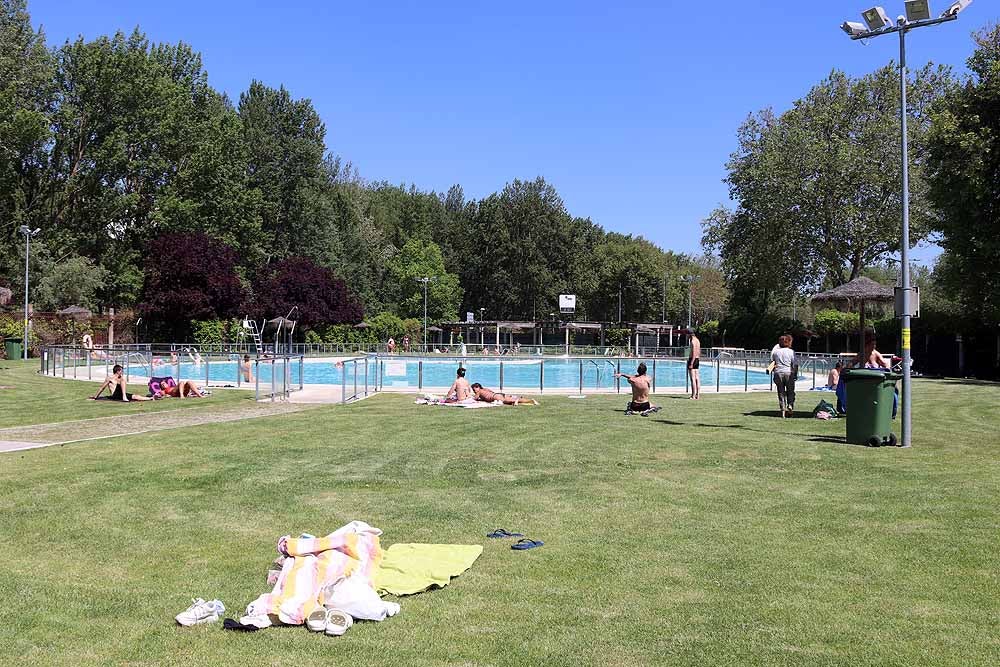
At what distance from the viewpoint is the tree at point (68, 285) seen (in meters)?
47.4

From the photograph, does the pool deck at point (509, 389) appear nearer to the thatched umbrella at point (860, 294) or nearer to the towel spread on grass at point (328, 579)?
the thatched umbrella at point (860, 294)

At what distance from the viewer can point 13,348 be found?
132 feet

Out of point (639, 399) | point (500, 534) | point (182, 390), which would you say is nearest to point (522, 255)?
point (182, 390)

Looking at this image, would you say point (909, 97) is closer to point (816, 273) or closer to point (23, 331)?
point (816, 273)

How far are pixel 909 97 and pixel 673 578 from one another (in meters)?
49.3

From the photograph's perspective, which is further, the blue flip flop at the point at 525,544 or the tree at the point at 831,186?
the tree at the point at 831,186

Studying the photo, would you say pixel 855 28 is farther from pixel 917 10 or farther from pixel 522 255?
pixel 522 255

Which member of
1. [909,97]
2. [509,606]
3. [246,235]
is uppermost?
[909,97]

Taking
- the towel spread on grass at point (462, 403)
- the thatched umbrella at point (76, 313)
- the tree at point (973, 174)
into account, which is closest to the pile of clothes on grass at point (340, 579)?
the towel spread on grass at point (462, 403)

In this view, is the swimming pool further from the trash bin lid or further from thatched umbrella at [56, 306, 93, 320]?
thatched umbrella at [56, 306, 93, 320]

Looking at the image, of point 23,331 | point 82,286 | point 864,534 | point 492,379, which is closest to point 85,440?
point 864,534

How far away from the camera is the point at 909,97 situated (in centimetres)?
4734

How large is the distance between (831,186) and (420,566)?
47.5 meters

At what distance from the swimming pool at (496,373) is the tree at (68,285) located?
81.1 ft
